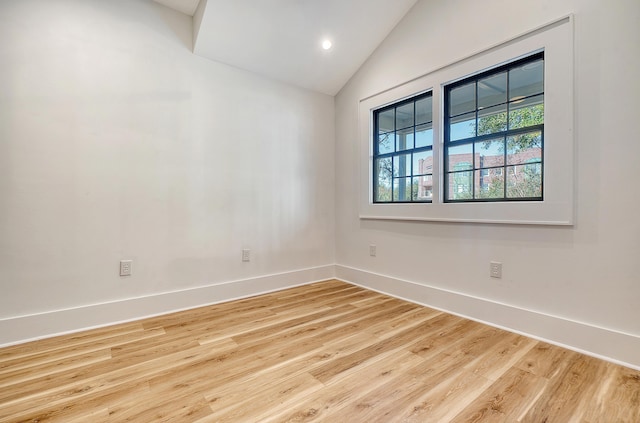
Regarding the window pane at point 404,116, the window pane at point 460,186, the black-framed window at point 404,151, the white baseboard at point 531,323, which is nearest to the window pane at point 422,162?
the black-framed window at point 404,151

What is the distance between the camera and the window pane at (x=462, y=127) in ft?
8.50

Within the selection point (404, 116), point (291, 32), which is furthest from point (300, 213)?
point (291, 32)

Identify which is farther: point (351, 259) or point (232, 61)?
point (351, 259)

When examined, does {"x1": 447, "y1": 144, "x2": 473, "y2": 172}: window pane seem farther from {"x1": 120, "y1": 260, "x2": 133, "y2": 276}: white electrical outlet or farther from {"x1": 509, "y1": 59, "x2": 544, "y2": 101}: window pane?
{"x1": 120, "y1": 260, "x2": 133, "y2": 276}: white electrical outlet

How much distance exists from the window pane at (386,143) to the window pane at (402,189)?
38cm

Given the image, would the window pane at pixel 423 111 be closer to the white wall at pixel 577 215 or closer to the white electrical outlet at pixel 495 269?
the white wall at pixel 577 215

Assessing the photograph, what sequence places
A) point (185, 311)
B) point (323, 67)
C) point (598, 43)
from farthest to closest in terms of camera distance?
1. point (323, 67)
2. point (185, 311)
3. point (598, 43)

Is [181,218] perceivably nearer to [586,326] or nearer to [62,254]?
[62,254]

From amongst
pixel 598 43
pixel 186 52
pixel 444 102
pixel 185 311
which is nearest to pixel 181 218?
pixel 185 311

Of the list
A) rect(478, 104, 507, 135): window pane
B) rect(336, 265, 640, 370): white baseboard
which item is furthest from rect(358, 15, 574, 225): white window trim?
rect(336, 265, 640, 370): white baseboard

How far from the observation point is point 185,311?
2.67 metres

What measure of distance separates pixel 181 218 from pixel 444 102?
2.71 metres

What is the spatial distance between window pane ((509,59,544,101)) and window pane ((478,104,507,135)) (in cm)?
12

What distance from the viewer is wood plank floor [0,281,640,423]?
1.35 meters
